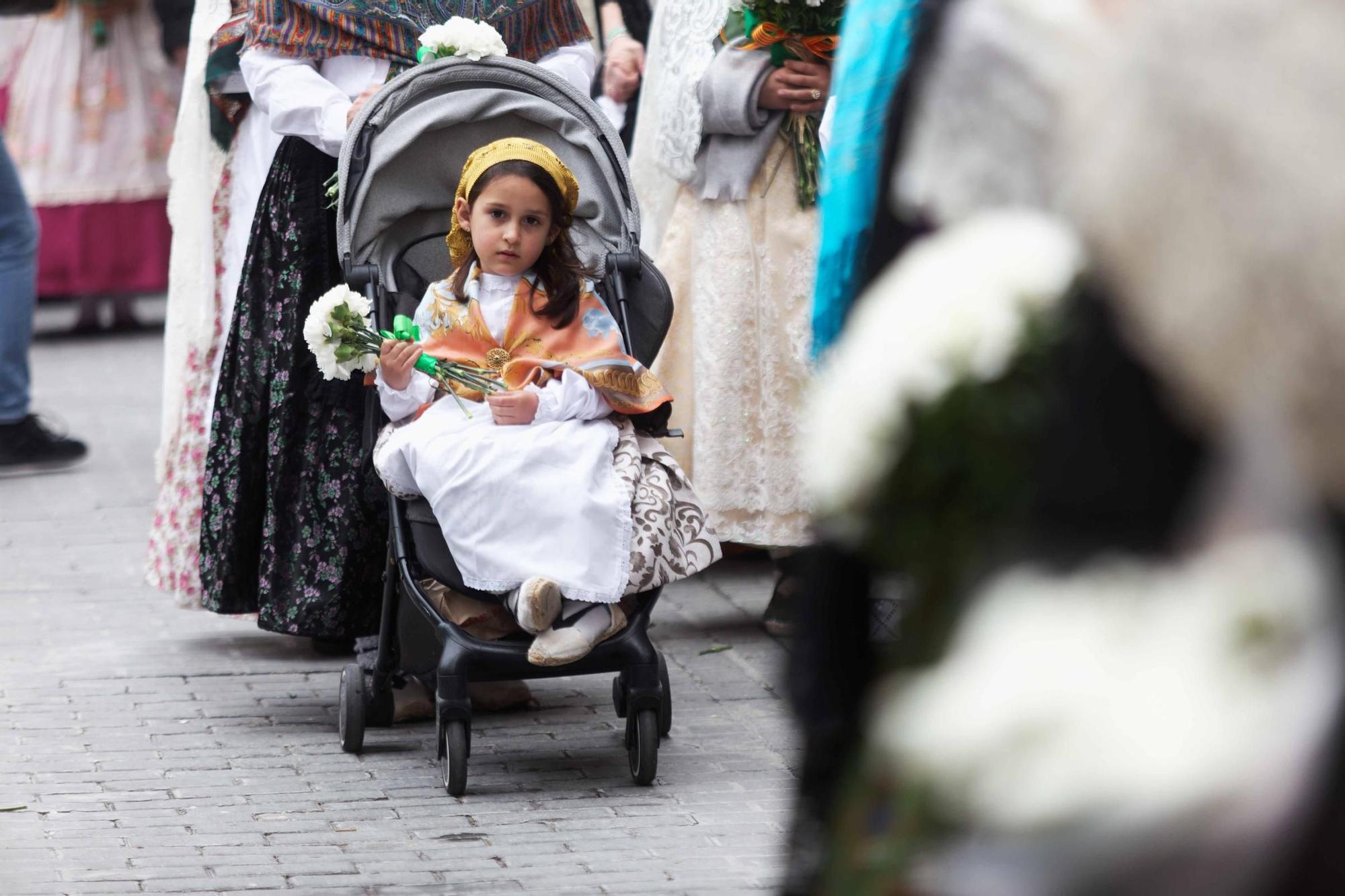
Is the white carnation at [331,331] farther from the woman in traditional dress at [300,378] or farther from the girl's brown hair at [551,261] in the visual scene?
the woman in traditional dress at [300,378]

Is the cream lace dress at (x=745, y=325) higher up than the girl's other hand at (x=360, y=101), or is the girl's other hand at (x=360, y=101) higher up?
the girl's other hand at (x=360, y=101)

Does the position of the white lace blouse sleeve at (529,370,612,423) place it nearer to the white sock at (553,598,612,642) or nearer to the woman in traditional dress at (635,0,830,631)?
the white sock at (553,598,612,642)

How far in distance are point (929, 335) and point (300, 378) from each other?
3312 millimetres

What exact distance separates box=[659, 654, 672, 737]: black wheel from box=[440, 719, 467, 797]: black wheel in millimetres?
417

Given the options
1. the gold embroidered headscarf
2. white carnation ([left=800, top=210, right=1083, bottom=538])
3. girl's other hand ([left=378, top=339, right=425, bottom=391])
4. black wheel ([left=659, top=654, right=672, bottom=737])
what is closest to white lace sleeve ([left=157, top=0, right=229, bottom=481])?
the gold embroidered headscarf

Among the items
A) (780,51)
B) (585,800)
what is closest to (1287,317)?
(585,800)

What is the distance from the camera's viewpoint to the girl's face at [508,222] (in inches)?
158

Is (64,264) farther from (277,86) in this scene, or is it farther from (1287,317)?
(1287,317)

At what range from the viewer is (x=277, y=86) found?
443cm

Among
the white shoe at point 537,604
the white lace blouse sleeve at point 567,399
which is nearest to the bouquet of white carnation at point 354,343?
the white lace blouse sleeve at point 567,399

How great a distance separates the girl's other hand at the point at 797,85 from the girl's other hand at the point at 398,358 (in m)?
1.67

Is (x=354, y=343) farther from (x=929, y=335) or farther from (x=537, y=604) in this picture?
(x=929, y=335)

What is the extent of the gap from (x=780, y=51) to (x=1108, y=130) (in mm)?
3808

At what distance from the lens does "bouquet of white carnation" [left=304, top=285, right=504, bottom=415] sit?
3877 millimetres
